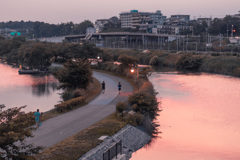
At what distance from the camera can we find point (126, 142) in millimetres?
26719

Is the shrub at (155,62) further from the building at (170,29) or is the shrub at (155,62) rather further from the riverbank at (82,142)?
the building at (170,29)

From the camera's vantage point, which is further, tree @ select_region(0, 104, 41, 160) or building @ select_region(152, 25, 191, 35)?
building @ select_region(152, 25, 191, 35)

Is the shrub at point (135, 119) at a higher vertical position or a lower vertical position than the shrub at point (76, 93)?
lower

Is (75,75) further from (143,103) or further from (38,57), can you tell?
(38,57)

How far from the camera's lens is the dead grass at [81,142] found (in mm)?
20967

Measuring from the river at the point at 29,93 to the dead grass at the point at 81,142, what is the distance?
15128mm

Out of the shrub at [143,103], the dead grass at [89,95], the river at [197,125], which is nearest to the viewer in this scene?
the river at [197,125]

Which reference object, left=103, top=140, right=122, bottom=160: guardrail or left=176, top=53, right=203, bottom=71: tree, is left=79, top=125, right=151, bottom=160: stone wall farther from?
left=176, top=53, right=203, bottom=71: tree

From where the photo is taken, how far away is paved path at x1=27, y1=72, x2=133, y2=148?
2430 centimetres

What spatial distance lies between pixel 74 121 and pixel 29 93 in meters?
26.5

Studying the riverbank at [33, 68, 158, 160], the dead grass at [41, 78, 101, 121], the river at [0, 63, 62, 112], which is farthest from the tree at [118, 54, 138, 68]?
the riverbank at [33, 68, 158, 160]

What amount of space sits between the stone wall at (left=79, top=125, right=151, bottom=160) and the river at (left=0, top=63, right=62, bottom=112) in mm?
15810

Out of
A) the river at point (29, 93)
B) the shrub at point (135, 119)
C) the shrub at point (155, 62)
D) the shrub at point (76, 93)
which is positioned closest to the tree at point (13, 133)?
the shrub at point (135, 119)

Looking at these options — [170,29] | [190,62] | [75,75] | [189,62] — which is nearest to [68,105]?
[75,75]
